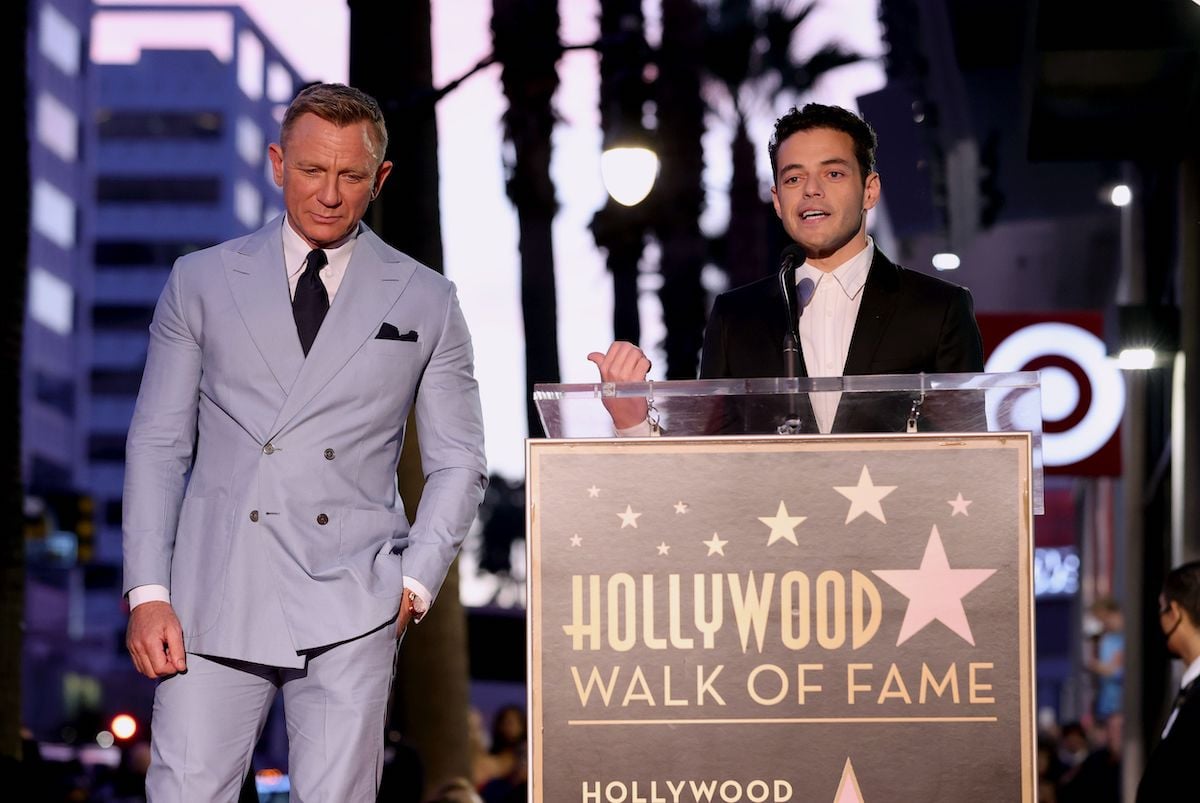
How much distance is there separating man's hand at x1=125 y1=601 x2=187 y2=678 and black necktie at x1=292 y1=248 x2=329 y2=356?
0.77 metres

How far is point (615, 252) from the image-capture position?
25.6 m

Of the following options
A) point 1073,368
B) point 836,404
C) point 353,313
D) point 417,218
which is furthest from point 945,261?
point 836,404

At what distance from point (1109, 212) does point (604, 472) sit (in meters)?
19.7

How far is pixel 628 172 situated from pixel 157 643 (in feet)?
40.2

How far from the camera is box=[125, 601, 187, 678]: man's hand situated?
4594 mm

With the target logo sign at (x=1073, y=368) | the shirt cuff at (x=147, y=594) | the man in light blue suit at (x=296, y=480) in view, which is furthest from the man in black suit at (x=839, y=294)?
the target logo sign at (x=1073, y=368)

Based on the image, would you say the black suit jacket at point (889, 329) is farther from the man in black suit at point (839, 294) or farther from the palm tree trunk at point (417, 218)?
the palm tree trunk at point (417, 218)

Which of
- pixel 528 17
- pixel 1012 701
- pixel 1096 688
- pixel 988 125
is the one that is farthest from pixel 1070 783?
pixel 1096 688

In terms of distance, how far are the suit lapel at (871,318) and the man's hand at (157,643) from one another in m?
1.79

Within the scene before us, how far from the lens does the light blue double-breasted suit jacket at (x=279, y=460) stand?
4.67m

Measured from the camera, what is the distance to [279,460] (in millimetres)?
4742

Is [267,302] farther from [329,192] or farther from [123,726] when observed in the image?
[123,726]

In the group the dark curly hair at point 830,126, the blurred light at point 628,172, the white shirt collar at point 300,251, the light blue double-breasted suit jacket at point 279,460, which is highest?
the blurred light at point 628,172

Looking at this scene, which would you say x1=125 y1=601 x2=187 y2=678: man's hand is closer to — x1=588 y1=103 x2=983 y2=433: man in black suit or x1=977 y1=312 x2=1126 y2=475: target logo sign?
x1=588 y1=103 x2=983 y2=433: man in black suit
